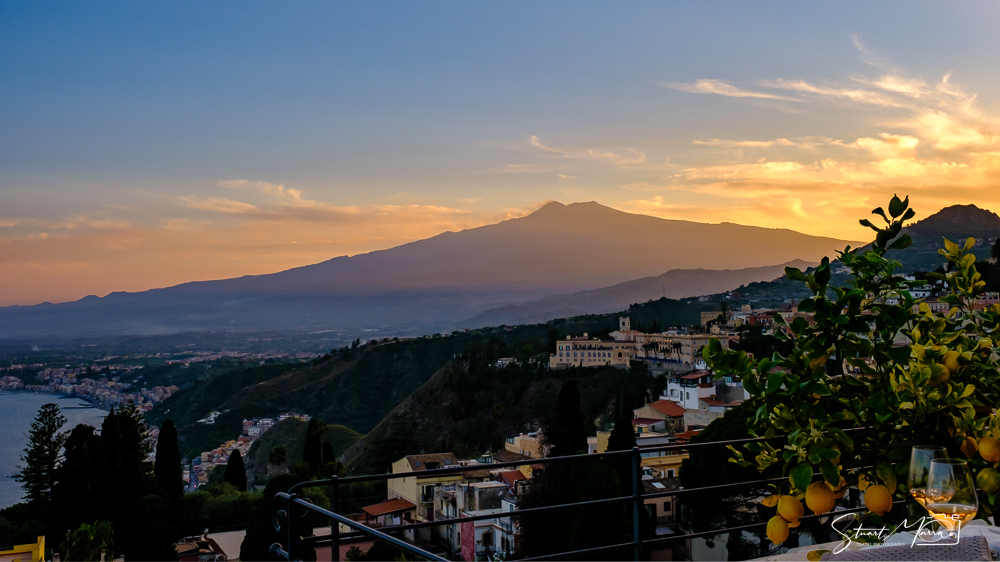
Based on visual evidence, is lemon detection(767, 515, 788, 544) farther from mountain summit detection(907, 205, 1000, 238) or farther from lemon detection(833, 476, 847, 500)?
mountain summit detection(907, 205, 1000, 238)

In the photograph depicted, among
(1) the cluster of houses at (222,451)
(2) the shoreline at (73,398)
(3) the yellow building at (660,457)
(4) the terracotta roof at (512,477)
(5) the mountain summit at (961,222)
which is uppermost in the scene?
(5) the mountain summit at (961,222)

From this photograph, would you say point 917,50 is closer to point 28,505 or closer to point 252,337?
point 28,505

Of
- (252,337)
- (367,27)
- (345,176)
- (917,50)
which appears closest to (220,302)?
(252,337)

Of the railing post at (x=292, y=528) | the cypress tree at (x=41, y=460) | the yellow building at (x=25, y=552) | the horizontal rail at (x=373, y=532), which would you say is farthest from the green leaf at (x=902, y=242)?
the cypress tree at (x=41, y=460)

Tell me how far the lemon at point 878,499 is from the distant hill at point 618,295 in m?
109

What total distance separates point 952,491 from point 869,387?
21 cm

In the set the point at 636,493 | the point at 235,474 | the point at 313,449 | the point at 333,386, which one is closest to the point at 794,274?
the point at 636,493

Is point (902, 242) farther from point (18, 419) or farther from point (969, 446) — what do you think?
point (18, 419)

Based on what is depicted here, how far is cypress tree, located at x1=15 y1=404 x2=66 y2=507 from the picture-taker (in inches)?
896

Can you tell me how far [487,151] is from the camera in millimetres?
52750

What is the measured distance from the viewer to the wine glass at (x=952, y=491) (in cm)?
112

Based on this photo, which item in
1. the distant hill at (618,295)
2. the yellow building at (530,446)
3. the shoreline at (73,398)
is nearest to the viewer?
the yellow building at (530,446)

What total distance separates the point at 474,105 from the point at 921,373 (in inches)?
1286

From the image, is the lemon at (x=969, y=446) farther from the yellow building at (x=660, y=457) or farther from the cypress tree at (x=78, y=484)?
the cypress tree at (x=78, y=484)
